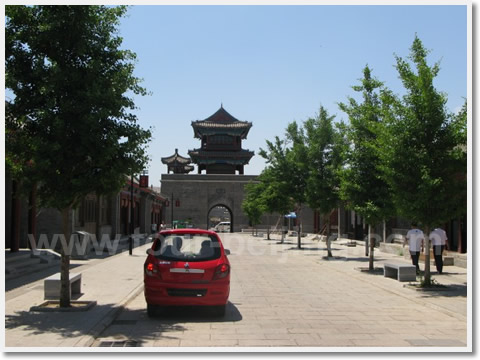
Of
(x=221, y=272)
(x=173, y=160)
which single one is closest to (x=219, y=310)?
(x=221, y=272)

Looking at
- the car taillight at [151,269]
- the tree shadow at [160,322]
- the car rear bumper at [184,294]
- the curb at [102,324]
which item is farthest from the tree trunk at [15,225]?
the car rear bumper at [184,294]

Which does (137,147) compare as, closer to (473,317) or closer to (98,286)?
(98,286)

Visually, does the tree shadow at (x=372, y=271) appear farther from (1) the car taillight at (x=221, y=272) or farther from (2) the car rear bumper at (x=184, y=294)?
(2) the car rear bumper at (x=184, y=294)

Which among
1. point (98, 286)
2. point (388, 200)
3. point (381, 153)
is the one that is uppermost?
point (381, 153)

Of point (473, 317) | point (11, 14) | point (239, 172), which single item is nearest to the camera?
point (473, 317)

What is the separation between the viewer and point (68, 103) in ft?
32.4

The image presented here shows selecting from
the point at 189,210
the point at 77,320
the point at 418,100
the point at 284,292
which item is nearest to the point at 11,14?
the point at 77,320

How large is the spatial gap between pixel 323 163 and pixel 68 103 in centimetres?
1773

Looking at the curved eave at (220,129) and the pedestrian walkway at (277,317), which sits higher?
the curved eave at (220,129)

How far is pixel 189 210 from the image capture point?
239 ft

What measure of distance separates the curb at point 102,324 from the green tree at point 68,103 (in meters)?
1.09

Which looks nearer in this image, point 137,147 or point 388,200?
point 137,147

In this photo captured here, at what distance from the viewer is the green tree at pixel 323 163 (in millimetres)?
25031

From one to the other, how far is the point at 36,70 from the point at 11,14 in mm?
1137
